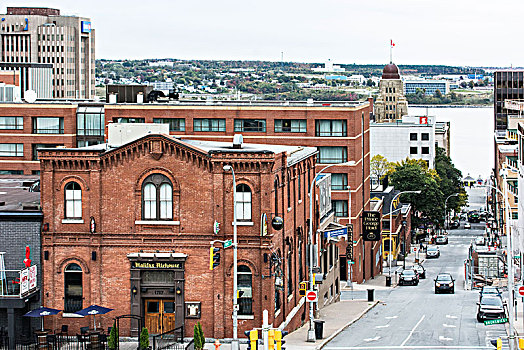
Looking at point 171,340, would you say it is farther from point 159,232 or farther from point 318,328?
point 318,328

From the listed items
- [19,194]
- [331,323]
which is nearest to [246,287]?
[331,323]

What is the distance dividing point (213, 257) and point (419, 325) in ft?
59.0

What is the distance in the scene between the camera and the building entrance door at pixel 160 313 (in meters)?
49.8

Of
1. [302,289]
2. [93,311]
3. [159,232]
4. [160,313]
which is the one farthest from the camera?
[302,289]

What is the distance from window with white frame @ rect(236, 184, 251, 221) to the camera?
4897 cm

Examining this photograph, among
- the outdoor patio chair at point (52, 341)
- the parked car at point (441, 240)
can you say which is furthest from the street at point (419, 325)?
the parked car at point (441, 240)

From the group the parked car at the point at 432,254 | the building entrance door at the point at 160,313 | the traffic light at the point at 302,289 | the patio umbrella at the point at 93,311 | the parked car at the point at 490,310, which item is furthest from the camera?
the parked car at the point at 432,254

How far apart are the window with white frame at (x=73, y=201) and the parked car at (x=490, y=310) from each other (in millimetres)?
25696

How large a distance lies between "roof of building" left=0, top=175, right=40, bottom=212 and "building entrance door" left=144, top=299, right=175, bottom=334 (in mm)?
7990

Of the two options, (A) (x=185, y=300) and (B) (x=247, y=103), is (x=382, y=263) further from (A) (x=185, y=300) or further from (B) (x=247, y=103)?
(A) (x=185, y=300)

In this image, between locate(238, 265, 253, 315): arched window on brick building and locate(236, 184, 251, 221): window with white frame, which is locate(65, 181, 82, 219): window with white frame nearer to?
locate(236, 184, 251, 221): window with white frame

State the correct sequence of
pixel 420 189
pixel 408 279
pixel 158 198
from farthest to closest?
pixel 420 189 → pixel 408 279 → pixel 158 198

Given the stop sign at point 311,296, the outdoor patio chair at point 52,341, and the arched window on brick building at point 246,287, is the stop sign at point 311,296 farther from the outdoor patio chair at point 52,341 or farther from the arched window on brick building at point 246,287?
the outdoor patio chair at point 52,341

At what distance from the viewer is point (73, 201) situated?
165 feet
